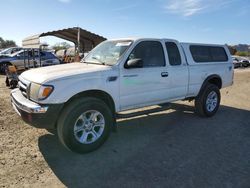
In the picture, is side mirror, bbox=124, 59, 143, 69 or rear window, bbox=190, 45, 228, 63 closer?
side mirror, bbox=124, 59, 143, 69

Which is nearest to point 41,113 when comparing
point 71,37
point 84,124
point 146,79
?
point 84,124

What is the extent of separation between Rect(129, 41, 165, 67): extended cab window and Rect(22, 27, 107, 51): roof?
29.8 ft

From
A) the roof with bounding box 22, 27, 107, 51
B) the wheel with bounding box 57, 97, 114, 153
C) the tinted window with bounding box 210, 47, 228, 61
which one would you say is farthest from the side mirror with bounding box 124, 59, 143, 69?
the roof with bounding box 22, 27, 107, 51

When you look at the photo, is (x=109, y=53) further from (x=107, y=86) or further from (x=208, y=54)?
(x=208, y=54)

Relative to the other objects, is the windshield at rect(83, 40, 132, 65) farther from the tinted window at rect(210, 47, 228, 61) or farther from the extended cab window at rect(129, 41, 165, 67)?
the tinted window at rect(210, 47, 228, 61)

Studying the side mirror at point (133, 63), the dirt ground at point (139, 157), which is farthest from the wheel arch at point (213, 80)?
the side mirror at point (133, 63)

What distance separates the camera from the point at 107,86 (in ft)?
15.0

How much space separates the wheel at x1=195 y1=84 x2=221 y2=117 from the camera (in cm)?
668

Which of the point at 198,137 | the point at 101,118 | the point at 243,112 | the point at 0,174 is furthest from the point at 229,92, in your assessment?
the point at 0,174

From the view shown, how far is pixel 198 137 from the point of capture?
5320 millimetres

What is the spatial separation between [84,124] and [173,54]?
272cm

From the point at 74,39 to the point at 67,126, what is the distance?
14526mm

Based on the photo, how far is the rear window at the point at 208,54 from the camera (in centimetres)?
652

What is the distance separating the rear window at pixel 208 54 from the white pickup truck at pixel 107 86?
29 mm
